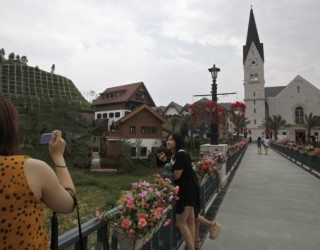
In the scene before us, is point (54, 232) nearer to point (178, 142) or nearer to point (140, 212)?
point (140, 212)

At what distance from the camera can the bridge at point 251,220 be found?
3035 mm

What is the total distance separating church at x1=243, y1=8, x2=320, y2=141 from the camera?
74.9 meters

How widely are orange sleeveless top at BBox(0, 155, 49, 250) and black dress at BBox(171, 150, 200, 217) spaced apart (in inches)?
112

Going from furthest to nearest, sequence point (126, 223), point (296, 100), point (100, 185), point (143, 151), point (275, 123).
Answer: point (296, 100), point (275, 123), point (143, 151), point (100, 185), point (126, 223)

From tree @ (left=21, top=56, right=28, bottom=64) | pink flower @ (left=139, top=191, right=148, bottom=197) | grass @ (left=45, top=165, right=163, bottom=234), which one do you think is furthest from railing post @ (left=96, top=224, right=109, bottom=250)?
tree @ (left=21, top=56, right=28, bottom=64)

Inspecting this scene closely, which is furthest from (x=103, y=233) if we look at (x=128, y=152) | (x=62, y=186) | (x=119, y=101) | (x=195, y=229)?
(x=119, y=101)

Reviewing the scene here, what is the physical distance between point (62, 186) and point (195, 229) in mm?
3867

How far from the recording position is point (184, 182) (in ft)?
14.8

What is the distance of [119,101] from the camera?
5566 centimetres

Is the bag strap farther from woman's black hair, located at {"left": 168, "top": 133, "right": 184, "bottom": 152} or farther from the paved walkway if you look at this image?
the paved walkway

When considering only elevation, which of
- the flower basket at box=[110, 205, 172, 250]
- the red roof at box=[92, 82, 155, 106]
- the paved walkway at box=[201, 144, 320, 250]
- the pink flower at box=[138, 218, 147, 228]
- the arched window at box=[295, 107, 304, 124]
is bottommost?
the paved walkway at box=[201, 144, 320, 250]

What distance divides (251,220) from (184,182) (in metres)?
3.22

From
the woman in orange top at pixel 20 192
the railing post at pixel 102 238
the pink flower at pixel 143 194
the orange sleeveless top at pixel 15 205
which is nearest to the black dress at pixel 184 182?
the pink flower at pixel 143 194

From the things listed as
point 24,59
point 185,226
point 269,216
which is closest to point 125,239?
point 185,226
